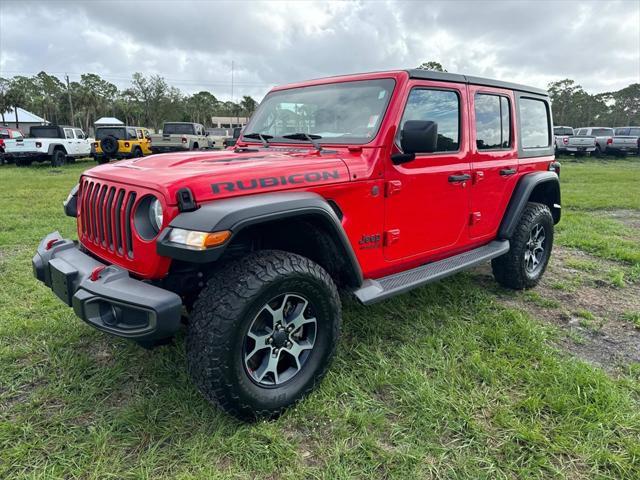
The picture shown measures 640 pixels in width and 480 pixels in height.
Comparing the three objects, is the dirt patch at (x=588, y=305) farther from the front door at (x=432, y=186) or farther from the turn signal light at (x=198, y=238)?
the turn signal light at (x=198, y=238)

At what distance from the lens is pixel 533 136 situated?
4.34m

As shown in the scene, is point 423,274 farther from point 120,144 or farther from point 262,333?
point 120,144

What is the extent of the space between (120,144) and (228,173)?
17.1 metres

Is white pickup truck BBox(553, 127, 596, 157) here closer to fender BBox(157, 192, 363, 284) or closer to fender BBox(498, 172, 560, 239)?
fender BBox(498, 172, 560, 239)

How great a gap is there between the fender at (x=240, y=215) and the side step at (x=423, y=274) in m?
0.44

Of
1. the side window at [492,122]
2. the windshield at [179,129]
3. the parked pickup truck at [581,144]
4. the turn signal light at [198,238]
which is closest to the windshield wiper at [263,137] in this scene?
the turn signal light at [198,238]

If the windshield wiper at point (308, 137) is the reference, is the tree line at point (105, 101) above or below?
above

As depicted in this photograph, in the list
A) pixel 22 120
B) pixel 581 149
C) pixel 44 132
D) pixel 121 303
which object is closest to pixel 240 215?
pixel 121 303

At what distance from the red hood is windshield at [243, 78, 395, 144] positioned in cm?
28

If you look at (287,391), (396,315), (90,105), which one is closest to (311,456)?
(287,391)

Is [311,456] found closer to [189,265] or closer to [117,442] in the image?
[117,442]

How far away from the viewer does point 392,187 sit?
9.35 ft

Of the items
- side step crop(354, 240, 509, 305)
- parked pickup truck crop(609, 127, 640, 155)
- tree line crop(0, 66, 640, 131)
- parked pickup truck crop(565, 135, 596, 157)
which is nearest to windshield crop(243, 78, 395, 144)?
side step crop(354, 240, 509, 305)

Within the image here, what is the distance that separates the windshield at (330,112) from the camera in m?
2.96
